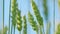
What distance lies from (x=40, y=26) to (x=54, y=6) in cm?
13

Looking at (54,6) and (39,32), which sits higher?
(54,6)

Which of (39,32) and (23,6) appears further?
(23,6)

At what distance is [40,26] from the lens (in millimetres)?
486

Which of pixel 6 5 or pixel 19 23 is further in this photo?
pixel 6 5

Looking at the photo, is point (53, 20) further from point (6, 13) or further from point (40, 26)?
point (6, 13)

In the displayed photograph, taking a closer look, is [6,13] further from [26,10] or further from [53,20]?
[53,20]

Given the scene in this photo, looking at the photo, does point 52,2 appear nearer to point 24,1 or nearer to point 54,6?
point 54,6

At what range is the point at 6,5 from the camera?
Answer: 2.01 ft

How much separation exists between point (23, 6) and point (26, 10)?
26 millimetres

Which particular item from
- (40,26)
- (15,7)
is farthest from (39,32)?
(15,7)

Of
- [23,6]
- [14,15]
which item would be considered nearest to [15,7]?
[14,15]

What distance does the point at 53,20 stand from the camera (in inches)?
21.3

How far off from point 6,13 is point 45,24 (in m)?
0.20

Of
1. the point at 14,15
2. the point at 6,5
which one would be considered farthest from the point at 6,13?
the point at 14,15
